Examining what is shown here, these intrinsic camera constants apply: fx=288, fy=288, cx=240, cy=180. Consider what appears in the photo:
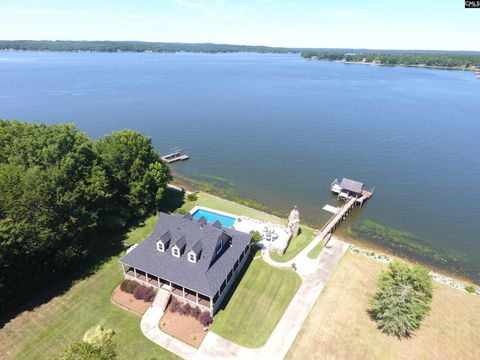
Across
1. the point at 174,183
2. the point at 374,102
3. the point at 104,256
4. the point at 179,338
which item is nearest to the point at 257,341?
the point at 179,338

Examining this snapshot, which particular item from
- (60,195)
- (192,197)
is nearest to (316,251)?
(192,197)

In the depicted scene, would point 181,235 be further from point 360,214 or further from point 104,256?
point 360,214

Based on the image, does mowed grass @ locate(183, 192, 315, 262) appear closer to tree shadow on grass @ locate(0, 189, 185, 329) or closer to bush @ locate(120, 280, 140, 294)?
tree shadow on grass @ locate(0, 189, 185, 329)

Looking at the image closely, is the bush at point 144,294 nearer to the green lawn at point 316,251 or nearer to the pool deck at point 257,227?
the pool deck at point 257,227

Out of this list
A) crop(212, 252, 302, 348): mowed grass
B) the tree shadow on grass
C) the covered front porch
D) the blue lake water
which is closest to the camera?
crop(212, 252, 302, 348): mowed grass

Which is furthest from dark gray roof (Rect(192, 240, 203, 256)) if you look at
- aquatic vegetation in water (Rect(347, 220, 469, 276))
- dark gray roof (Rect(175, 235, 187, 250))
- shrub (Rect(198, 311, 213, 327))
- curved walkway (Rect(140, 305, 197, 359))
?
aquatic vegetation in water (Rect(347, 220, 469, 276))

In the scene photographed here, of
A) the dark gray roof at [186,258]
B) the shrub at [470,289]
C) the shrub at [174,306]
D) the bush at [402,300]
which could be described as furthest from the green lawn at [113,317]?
the shrub at [470,289]

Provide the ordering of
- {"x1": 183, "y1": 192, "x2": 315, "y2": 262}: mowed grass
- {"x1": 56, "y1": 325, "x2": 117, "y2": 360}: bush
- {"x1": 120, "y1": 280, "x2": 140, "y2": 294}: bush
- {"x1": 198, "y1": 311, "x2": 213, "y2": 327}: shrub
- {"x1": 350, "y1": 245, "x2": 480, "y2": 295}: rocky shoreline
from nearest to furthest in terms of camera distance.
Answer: {"x1": 56, "y1": 325, "x2": 117, "y2": 360}: bush, {"x1": 198, "y1": 311, "x2": 213, "y2": 327}: shrub, {"x1": 120, "y1": 280, "x2": 140, "y2": 294}: bush, {"x1": 350, "y1": 245, "x2": 480, "y2": 295}: rocky shoreline, {"x1": 183, "y1": 192, "x2": 315, "y2": 262}: mowed grass
